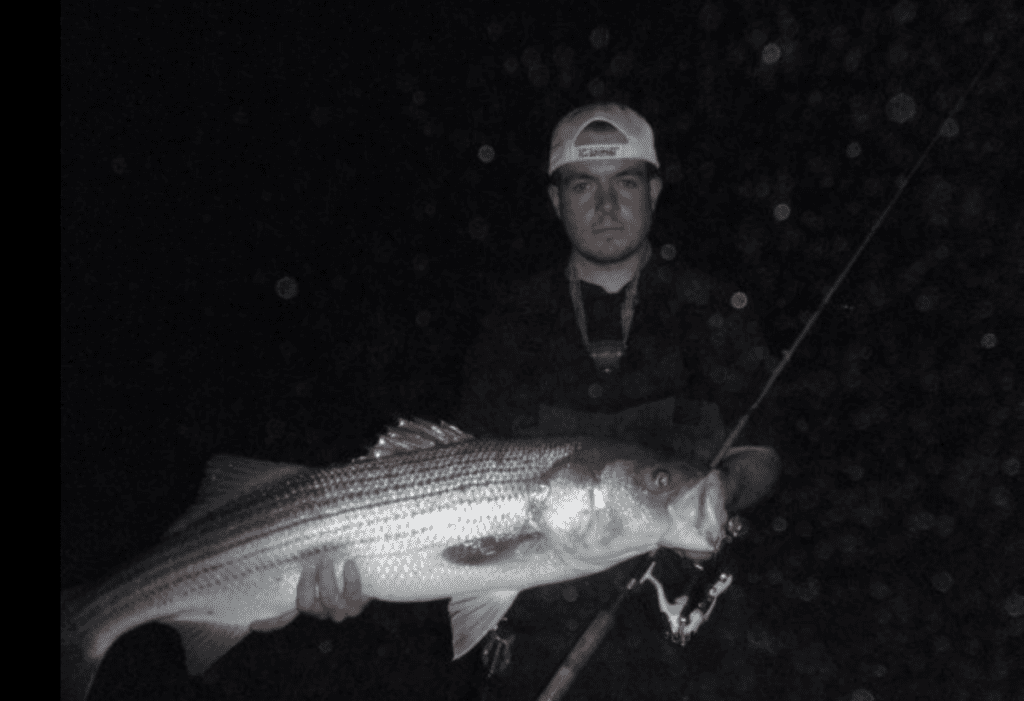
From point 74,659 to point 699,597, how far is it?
6.79ft

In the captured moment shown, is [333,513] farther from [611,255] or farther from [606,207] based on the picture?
[606,207]

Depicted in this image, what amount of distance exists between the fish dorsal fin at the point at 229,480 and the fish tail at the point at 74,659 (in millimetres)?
420

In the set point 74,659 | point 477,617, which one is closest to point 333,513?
point 477,617

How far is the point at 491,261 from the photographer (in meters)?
5.83

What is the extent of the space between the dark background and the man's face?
2447 mm

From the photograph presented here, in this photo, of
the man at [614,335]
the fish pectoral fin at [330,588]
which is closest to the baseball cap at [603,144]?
the man at [614,335]

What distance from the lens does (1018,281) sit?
610cm

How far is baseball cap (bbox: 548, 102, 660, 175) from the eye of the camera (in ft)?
9.00

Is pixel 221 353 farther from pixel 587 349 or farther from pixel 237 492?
pixel 587 349

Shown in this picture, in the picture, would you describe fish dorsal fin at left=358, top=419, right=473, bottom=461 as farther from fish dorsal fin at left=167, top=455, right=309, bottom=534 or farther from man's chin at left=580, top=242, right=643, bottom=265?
man's chin at left=580, top=242, right=643, bottom=265

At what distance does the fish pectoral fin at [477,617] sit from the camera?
7.25ft

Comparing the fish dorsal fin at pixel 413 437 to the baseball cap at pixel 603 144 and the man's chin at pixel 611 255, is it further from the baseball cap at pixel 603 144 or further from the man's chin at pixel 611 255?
the baseball cap at pixel 603 144

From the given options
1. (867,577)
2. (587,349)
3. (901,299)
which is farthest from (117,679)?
(901,299)

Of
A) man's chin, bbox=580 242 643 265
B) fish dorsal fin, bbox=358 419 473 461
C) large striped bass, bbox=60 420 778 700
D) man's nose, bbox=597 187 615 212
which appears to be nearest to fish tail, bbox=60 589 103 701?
large striped bass, bbox=60 420 778 700
